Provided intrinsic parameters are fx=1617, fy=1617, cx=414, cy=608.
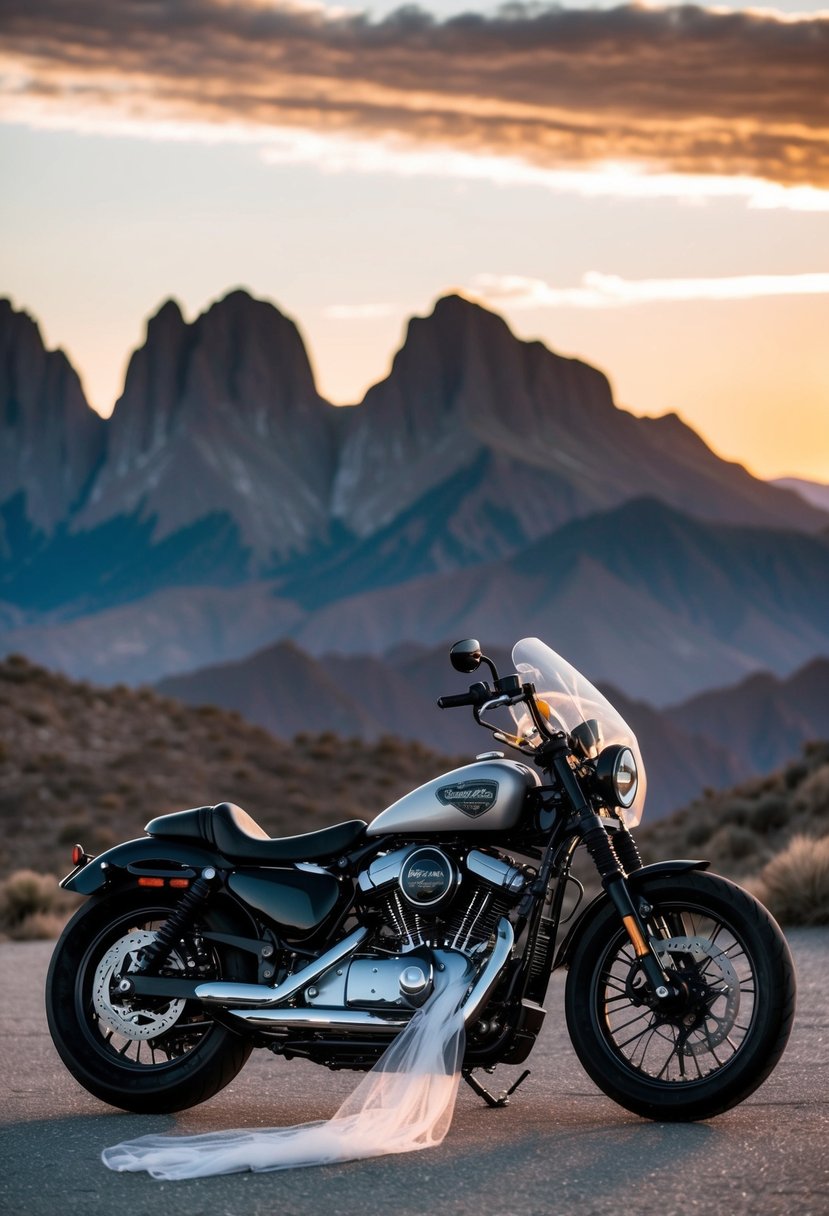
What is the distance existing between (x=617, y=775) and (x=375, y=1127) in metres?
1.54

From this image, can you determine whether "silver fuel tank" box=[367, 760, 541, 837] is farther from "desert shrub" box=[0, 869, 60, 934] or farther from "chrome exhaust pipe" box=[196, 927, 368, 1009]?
"desert shrub" box=[0, 869, 60, 934]

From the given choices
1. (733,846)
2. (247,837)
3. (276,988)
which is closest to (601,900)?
(276,988)

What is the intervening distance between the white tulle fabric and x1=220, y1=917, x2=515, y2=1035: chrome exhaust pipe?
0.18 feet

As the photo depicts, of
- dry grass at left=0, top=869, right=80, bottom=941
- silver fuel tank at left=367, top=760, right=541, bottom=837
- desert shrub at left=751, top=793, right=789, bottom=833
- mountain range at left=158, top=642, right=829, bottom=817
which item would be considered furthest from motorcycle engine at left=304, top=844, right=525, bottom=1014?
mountain range at left=158, top=642, right=829, bottom=817

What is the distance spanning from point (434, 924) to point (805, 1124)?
152cm

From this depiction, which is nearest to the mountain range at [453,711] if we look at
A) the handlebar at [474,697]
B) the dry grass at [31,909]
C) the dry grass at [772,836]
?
the dry grass at [772,836]

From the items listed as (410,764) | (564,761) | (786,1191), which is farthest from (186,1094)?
(410,764)

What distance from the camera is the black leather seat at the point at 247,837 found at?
20.6 feet

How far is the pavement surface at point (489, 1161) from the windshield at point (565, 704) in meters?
1.20

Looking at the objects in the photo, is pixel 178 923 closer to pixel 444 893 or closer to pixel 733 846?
pixel 444 893

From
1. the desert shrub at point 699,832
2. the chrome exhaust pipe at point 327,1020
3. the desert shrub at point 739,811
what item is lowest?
the desert shrub at point 699,832

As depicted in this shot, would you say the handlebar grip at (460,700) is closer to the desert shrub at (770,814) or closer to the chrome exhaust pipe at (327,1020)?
the chrome exhaust pipe at (327,1020)

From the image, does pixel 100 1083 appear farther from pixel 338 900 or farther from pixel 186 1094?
pixel 338 900

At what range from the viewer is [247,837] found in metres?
6.47
